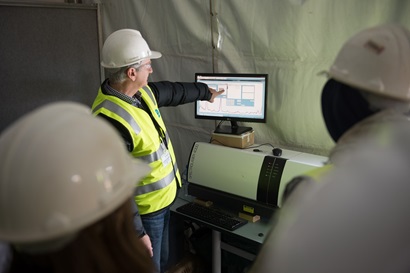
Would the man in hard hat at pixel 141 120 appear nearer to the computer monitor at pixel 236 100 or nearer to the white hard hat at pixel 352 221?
the computer monitor at pixel 236 100

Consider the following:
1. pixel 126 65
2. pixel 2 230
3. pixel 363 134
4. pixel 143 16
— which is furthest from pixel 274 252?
pixel 143 16

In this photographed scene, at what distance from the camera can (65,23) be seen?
115 inches

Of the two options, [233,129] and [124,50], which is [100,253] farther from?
[233,129]

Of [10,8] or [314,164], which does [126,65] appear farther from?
[10,8]

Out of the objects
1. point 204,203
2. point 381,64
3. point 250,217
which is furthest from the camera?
point 204,203

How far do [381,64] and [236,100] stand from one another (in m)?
1.33

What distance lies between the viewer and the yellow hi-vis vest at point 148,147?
174cm

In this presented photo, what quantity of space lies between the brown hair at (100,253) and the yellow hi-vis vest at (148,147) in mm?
983

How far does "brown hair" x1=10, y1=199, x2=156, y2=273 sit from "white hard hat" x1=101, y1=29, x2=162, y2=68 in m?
1.25

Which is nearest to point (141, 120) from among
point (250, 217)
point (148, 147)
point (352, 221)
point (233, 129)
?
point (148, 147)

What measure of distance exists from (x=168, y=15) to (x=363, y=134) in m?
→ 2.14

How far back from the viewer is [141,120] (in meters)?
1.82

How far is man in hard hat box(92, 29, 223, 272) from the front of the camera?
175 cm

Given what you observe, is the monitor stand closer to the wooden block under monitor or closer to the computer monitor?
the computer monitor
